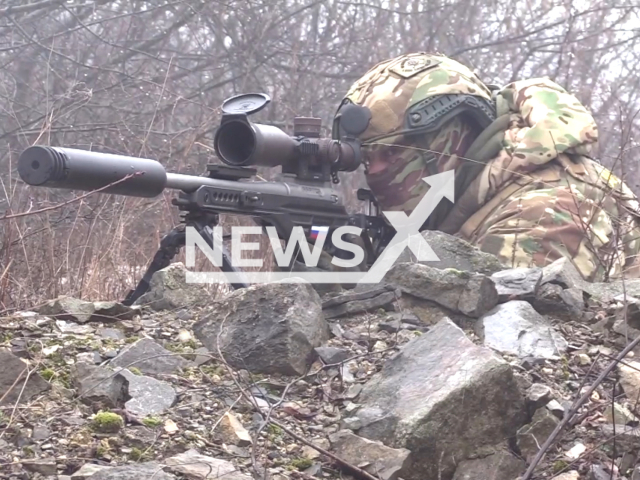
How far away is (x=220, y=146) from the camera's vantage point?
A: 334cm

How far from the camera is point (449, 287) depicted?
3.01m

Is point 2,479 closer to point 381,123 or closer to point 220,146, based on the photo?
point 220,146

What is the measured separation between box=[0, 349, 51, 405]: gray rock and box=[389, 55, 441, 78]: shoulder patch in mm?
2517

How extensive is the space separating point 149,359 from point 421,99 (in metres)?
2.12

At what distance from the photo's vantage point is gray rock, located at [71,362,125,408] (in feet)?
7.43

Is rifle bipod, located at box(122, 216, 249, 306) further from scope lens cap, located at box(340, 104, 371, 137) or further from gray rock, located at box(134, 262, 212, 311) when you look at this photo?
scope lens cap, located at box(340, 104, 371, 137)

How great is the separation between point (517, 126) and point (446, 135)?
0.34 meters

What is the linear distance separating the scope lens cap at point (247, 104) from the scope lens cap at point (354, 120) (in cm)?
47

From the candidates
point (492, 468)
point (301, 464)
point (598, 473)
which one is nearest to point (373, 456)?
point (301, 464)

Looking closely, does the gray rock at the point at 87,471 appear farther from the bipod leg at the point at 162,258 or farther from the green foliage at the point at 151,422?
the bipod leg at the point at 162,258

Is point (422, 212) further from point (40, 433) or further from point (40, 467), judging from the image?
point (40, 467)

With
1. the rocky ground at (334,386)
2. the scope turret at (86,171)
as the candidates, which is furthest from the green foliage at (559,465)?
the scope turret at (86,171)

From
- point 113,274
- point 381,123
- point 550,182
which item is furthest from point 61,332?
point 550,182

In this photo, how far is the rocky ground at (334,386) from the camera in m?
2.12
